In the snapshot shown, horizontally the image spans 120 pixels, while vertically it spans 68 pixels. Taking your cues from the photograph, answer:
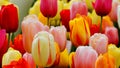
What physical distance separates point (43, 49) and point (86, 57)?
77 millimetres

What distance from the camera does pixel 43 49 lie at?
2.00 ft

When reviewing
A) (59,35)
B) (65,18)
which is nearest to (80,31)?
(59,35)

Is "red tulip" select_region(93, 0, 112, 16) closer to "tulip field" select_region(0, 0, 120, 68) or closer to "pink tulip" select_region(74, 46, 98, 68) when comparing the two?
"tulip field" select_region(0, 0, 120, 68)

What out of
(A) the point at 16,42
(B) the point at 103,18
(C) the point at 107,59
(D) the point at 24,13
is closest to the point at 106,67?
(C) the point at 107,59

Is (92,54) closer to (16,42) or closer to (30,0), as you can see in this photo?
(16,42)

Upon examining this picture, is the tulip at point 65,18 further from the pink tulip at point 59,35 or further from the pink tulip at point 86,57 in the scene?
the pink tulip at point 86,57

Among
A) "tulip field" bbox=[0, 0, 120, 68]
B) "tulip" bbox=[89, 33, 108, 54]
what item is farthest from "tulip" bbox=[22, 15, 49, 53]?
"tulip" bbox=[89, 33, 108, 54]

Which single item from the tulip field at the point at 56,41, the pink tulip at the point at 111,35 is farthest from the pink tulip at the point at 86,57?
the pink tulip at the point at 111,35

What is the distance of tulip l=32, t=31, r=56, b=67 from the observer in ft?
1.99

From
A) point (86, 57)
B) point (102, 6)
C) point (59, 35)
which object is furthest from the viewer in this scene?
point (102, 6)

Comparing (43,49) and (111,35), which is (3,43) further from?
(111,35)

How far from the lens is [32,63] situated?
2.02ft

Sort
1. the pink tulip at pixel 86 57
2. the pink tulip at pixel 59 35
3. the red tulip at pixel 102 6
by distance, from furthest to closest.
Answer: the red tulip at pixel 102 6
the pink tulip at pixel 59 35
the pink tulip at pixel 86 57

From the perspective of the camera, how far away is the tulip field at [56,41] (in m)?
0.60
